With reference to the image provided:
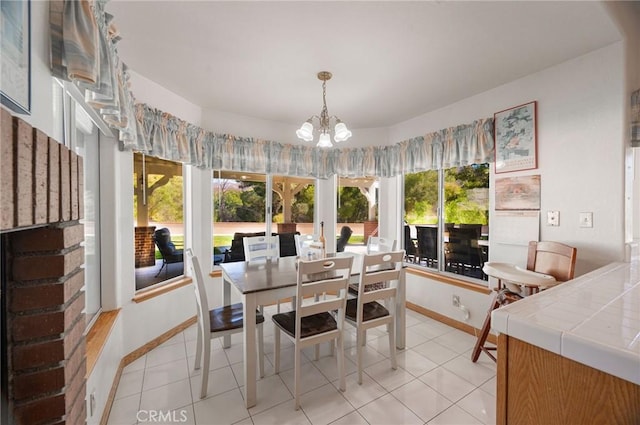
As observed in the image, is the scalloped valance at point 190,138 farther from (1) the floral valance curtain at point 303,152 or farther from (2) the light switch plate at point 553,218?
(2) the light switch plate at point 553,218

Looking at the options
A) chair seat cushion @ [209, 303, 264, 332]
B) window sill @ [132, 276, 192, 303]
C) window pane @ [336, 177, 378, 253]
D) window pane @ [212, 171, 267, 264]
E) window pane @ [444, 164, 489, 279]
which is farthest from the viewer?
window pane @ [336, 177, 378, 253]

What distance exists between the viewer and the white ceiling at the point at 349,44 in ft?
5.12

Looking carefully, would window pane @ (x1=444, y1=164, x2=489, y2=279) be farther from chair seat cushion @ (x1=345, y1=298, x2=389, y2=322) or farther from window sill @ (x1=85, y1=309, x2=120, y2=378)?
window sill @ (x1=85, y1=309, x2=120, y2=378)

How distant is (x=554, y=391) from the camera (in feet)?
2.35

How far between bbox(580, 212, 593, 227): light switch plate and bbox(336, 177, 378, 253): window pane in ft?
7.48

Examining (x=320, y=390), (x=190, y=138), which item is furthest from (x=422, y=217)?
(x=190, y=138)

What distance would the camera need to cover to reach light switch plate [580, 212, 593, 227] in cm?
197

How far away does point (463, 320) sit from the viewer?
2.78 m

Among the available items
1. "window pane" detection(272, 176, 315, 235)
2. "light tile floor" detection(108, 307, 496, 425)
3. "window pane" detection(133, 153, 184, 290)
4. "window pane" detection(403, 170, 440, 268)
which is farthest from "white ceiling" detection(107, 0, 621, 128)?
"light tile floor" detection(108, 307, 496, 425)

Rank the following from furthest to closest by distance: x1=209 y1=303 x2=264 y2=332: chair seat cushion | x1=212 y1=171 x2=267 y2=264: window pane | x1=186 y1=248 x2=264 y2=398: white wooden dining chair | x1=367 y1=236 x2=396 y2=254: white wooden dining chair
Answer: x1=212 y1=171 x2=267 y2=264: window pane, x1=367 y1=236 x2=396 y2=254: white wooden dining chair, x1=209 y1=303 x2=264 y2=332: chair seat cushion, x1=186 y1=248 x2=264 y2=398: white wooden dining chair

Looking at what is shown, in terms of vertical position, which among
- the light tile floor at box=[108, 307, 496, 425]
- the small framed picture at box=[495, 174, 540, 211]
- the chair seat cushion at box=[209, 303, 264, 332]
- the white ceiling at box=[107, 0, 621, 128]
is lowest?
the light tile floor at box=[108, 307, 496, 425]

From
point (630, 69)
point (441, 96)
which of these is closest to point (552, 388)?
point (630, 69)

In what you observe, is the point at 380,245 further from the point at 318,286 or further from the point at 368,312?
the point at 318,286

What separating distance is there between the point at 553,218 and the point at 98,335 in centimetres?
358
